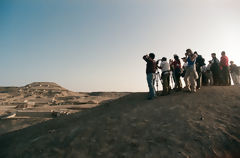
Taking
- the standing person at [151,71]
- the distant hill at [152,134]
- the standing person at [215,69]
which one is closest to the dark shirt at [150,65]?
the standing person at [151,71]

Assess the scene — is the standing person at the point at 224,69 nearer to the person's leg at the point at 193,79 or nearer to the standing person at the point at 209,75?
the standing person at the point at 209,75

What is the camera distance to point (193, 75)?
8.58 meters

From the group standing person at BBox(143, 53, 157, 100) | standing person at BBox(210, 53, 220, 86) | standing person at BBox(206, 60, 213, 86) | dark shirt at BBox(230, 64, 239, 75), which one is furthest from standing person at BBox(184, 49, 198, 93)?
dark shirt at BBox(230, 64, 239, 75)

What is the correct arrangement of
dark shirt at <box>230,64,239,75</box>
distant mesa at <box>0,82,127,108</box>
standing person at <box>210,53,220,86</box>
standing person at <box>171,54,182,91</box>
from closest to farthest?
standing person at <box>171,54,182,91</box> → standing person at <box>210,53,220,86</box> → dark shirt at <box>230,64,239,75</box> → distant mesa at <box>0,82,127,108</box>

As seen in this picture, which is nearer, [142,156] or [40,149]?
[142,156]

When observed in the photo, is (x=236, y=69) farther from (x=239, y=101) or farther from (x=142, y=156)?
(x=142, y=156)

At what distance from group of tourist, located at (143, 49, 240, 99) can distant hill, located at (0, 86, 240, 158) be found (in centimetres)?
118

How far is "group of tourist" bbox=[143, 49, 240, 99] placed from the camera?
28.1 ft

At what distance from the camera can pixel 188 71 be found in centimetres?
873

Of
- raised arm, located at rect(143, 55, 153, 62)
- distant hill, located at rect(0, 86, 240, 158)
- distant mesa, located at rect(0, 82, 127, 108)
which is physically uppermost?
raised arm, located at rect(143, 55, 153, 62)

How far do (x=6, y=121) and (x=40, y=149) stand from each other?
12026 millimetres

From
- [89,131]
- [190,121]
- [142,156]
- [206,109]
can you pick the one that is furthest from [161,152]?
Result: [206,109]

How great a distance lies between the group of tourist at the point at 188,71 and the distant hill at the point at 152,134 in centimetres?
118

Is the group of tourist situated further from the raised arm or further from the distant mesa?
the distant mesa
